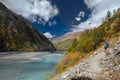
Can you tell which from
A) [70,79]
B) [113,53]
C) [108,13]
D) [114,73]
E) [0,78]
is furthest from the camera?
[108,13]

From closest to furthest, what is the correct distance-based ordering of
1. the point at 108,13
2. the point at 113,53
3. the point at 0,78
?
the point at 113,53 → the point at 0,78 → the point at 108,13

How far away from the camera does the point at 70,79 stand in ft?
70.1

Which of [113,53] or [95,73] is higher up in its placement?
[113,53]

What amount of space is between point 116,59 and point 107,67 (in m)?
1.33

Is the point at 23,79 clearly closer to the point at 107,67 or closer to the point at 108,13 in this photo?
the point at 107,67

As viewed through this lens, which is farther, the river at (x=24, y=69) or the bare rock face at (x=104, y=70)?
the river at (x=24, y=69)

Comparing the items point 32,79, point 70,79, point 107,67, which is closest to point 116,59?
point 107,67

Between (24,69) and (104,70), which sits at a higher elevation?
(24,69)

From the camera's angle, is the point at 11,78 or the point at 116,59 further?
the point at 11,78

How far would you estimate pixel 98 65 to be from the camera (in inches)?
952

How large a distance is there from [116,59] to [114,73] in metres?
2.88

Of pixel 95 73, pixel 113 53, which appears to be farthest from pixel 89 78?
pixel 113 53

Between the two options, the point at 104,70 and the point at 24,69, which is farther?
the point at 24,69

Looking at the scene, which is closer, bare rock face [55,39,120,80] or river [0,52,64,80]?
bare rock face [55,39,120,80]
